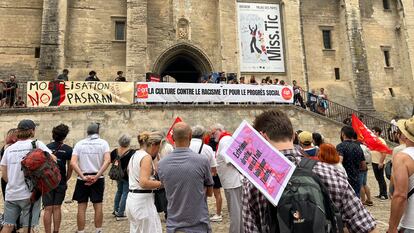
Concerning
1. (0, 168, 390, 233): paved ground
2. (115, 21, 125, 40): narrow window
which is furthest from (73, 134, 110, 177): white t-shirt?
(115, 21, 125, 40): narrow window

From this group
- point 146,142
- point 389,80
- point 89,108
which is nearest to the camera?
point 146,142

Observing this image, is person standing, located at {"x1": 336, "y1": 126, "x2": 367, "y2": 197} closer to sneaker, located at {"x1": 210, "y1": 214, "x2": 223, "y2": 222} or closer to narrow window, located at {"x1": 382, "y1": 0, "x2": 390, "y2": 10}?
sneaker, located at {"x1": 210, "y1": 214, "x2": 223, "y2": 222}

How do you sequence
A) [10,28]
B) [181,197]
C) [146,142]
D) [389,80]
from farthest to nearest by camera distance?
[389,80]
[10,28]
[146,142]
[181,197]

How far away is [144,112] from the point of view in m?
14.7

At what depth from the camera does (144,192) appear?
3.98 m

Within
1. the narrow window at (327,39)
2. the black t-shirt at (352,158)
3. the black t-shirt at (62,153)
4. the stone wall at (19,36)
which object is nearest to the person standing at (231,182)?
the black t-shirt at (352,158)

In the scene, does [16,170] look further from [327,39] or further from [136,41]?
[327,39]

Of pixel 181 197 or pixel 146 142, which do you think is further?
pixel 146 142

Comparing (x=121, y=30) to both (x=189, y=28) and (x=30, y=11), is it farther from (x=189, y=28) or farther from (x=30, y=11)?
(x=30, y=11)

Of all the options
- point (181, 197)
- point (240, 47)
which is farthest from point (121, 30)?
point (181, 197)

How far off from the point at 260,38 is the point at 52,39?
41.1 ft

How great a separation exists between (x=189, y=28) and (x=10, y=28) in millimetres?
10833

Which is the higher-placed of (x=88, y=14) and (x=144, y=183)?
(x=88, y=14)

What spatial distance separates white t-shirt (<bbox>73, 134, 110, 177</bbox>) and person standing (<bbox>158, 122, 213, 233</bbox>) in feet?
8.77
